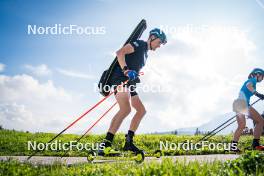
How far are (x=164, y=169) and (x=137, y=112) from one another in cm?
247

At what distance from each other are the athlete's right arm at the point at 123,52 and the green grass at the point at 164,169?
227 cm

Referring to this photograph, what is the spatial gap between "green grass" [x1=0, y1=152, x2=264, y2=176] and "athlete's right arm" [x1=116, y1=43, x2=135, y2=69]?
2275 mm

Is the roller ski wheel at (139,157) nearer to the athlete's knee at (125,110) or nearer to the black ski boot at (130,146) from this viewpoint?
the black ski boot at (130,146)

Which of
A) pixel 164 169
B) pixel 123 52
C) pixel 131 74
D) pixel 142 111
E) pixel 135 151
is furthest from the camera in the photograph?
pixel 142 111

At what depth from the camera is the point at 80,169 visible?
6418 millimetres

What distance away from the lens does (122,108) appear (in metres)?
8.12

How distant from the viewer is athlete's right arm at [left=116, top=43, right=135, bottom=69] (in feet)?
26.2

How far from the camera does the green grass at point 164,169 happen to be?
582cm

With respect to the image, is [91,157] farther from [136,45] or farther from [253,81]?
[253,81]

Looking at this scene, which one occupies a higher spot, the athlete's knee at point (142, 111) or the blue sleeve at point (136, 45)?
the blue sleeve at point (136, 45)

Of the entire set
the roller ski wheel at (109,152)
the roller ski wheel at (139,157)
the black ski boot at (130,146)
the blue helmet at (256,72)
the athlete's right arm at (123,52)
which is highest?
the blue helmet at (256,72)

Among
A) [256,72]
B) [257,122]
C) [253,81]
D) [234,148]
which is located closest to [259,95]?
[253,81]

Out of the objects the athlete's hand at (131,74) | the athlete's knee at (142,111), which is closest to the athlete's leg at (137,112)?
the athlete's knee at (142,111)

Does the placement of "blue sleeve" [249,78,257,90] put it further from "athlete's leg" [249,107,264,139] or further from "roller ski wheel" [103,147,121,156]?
"roller ski wheel" [103,147,121,156]
